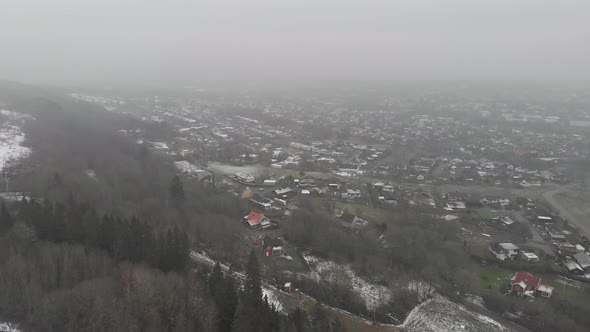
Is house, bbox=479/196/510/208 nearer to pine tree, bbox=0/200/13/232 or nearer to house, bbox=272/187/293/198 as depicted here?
house, bbox=272/187/293/198

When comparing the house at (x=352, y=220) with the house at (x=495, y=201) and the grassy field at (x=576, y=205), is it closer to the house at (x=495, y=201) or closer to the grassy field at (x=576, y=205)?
the house at (x=495, y=201)

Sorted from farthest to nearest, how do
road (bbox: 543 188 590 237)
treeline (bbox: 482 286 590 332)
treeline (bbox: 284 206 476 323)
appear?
1. road (bbox: 543 188 590 237)
2. treeline (bbox: 284 206 476 323)
3. treeline (bbox: 482 286 590 332)

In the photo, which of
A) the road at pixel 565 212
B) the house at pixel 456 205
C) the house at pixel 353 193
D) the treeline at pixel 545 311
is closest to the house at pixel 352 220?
the house at pixel 353 193

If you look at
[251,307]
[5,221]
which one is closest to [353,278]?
[251,307]

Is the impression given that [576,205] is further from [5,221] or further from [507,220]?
[5,221]

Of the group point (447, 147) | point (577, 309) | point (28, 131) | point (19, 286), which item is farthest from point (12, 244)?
point (447, 147)

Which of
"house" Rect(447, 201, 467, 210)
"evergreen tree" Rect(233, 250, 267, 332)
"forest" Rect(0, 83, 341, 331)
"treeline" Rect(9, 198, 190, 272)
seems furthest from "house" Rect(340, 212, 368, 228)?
"evergreen tree" Rect(233, 250, 267, 332)
